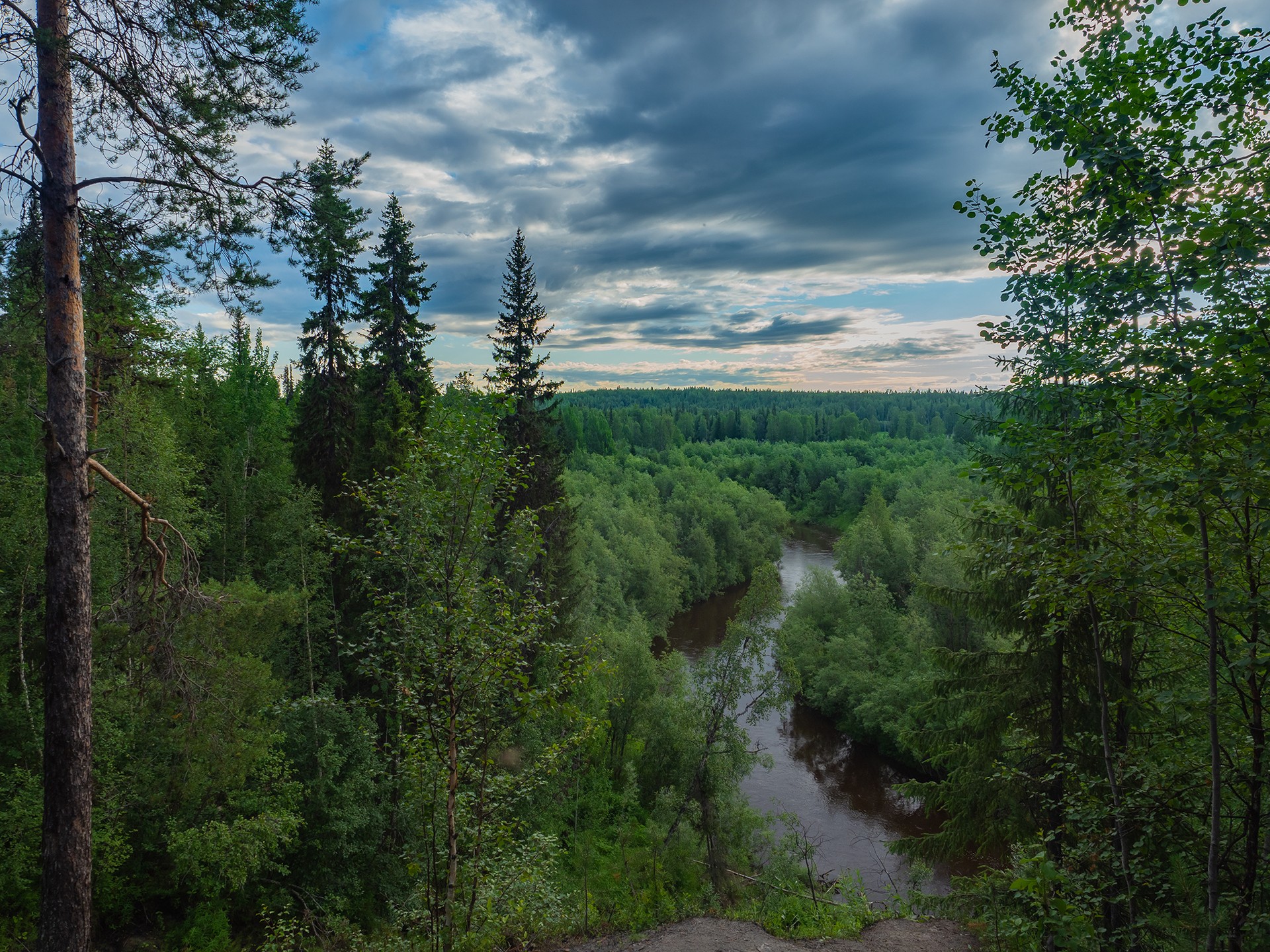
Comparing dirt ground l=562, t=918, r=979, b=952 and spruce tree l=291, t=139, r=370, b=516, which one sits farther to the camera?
spruce tree l=291, t=139, r=370, b=516

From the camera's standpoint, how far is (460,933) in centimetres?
614

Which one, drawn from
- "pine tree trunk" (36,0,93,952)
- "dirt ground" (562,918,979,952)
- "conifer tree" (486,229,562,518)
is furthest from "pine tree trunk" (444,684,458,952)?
"conifer tree" (486,229,562,518)

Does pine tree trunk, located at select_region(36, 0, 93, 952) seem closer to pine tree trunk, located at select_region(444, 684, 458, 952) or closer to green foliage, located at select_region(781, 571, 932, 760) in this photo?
pine tree trunk, located at select_region(444, 684, 458, 952)

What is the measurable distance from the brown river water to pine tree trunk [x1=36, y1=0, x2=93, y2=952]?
600 inches

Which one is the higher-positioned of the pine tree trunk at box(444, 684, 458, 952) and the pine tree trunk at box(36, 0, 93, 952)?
the pine tree trunk at box(36, 0, 93, 952)

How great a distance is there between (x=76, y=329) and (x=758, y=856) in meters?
19.3

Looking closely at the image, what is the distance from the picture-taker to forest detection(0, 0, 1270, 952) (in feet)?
13.5

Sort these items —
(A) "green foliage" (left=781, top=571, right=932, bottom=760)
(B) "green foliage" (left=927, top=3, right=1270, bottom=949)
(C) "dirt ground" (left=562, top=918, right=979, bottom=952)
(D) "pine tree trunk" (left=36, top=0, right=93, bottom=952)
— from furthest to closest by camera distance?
1. (A) "green foliage" (left=781, top=571, right=932, bottom=760)
2. (C) "dirt ground" (left=562, top=918, right=979, bottom=952)
3. (D) "pine tree trunk" (left=36, top=0, right=93, bottom=952)
4. (B) "green foliage" (left=927, top=3, right=1270, bottom=949)

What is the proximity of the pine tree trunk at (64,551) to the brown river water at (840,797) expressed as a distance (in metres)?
15.2

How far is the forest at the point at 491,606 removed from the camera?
13.5 feet

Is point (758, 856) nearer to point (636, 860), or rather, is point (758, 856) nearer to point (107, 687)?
point (636, 860)

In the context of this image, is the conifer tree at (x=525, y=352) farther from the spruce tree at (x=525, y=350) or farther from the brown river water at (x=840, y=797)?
the brown river water at (x=840, y=797)

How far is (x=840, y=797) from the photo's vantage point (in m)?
21.9

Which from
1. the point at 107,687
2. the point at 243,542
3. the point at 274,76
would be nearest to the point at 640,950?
the point at 107,687
